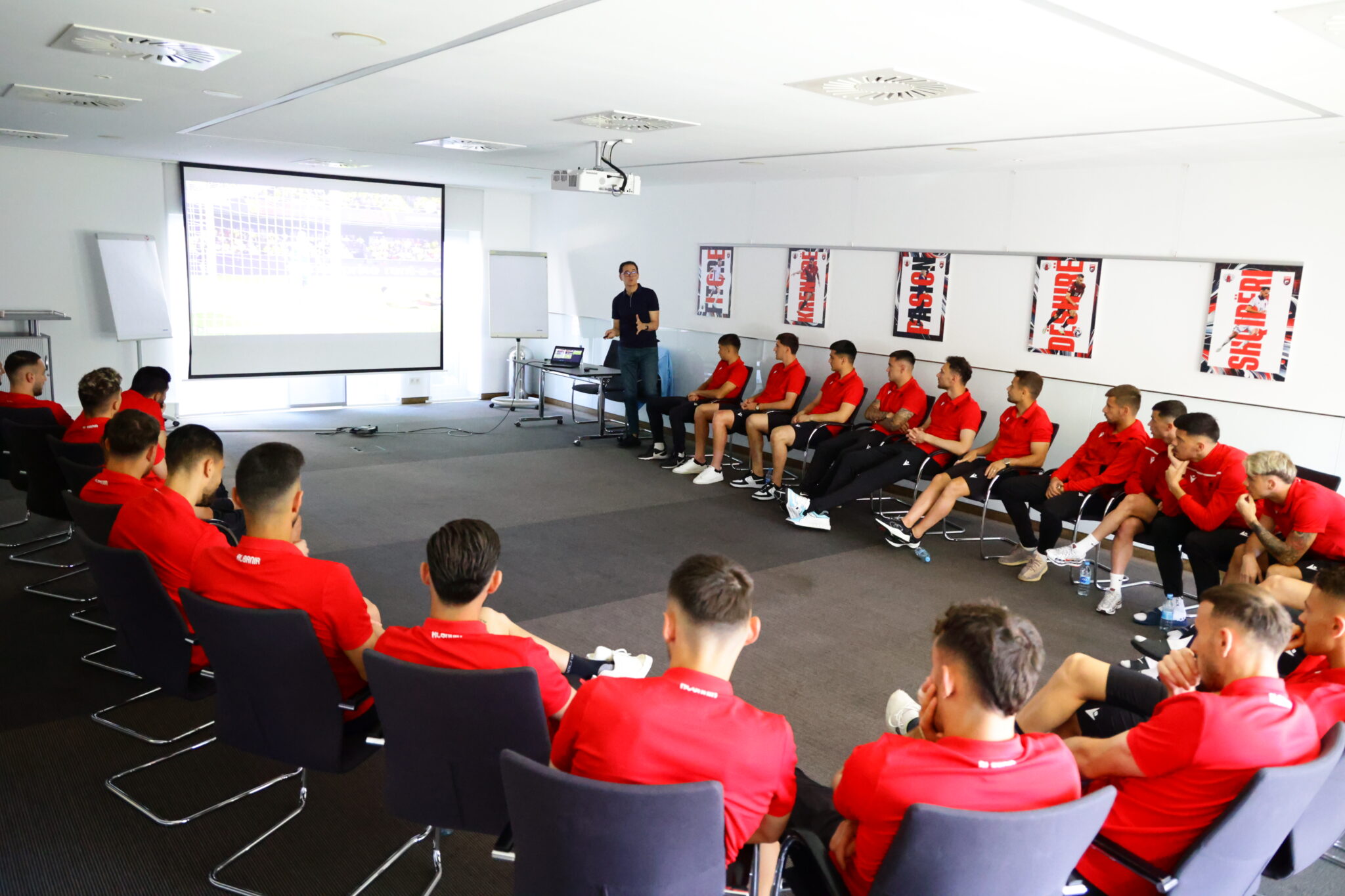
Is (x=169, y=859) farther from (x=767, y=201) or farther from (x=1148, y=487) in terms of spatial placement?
(x=767, y=201)

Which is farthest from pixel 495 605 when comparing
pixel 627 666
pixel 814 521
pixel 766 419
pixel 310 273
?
pixel 310 273

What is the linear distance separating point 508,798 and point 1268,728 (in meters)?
1.61

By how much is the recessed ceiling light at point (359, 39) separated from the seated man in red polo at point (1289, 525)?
4257 millimetres

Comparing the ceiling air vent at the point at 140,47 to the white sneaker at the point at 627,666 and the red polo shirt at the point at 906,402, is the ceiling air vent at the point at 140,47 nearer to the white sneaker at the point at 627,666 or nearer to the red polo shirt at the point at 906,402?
the white sneaker at the point at 627,666

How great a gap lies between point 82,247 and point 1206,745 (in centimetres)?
1027

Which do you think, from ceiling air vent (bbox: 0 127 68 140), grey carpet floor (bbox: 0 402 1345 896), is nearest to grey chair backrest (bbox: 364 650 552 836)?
grey carpet floor (bbox: 0 402 1345 896)

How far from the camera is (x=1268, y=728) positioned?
2006mm

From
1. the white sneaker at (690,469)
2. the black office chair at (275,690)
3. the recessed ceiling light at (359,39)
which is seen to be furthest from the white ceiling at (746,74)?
the white sneaker at (690,469)

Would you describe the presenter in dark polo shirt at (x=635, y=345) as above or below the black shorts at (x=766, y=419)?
above

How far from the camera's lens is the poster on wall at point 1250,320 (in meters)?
5.57

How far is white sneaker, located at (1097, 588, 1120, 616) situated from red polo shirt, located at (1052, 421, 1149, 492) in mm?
713

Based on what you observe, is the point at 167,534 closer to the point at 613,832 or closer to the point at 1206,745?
the point at 613,832

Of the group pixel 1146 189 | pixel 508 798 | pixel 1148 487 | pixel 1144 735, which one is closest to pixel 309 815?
pixel 508 798

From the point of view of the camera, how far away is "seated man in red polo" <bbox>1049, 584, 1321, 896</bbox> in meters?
1.99
